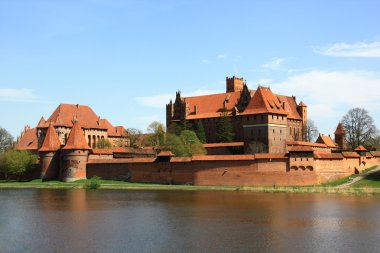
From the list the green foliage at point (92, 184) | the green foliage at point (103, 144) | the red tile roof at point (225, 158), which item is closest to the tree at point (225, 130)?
the red tile roof at point (225, 158)

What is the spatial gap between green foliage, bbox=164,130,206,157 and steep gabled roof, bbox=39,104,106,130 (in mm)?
12355

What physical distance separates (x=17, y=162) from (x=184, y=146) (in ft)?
50.8

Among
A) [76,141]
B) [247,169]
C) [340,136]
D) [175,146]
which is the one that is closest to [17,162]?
[76,141]

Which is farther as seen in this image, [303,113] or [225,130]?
[303,113]

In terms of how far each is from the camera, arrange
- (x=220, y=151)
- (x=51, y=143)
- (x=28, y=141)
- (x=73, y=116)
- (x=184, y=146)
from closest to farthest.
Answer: (x=184, y=146) < (x=51, y=143) < (x=220, y=151) < (x=73, y=116) < (x=28, y=141)

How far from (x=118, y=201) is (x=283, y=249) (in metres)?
16.7

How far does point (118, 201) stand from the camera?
3472 centimetres

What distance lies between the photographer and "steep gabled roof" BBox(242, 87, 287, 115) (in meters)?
52.6

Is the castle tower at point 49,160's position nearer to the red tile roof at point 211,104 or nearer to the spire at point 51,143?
the spire at point 51,143

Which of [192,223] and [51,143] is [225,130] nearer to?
[51,143]

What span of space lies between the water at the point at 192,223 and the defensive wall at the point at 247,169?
6256 millimetres

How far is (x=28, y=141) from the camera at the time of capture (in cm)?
6544

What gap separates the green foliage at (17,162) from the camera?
54125 mm

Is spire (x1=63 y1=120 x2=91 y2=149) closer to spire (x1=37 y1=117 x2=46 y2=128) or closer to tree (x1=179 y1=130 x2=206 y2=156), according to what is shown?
tree (x1=179 y1=130 x2=206 y2=156)
